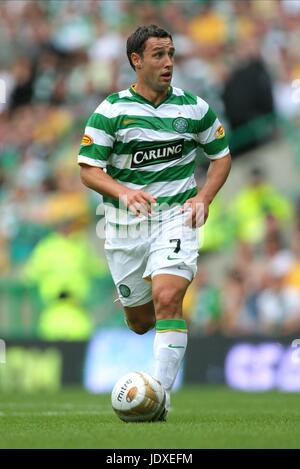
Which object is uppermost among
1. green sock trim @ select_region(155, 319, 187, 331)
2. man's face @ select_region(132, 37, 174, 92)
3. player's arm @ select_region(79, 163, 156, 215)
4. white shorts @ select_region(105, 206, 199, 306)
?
man's face @ select_region(132, 37, 174, 92)

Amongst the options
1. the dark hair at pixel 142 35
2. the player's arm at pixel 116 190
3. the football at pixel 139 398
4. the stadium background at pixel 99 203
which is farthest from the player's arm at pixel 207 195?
the stadium background at pixel 99 203

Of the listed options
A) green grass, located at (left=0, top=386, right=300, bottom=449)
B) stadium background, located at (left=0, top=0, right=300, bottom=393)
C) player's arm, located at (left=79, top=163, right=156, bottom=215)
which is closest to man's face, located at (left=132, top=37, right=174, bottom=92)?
player's arm, located at (left=79, top=163, right=156, bottom=215)

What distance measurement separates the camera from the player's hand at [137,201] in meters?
7.31

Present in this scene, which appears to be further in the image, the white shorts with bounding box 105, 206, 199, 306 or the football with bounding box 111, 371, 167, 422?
the white shorts with bounding box 105, 206, 199, 306

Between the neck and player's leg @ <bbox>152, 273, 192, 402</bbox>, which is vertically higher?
the neck

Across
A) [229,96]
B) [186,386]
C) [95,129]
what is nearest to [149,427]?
[95,129]

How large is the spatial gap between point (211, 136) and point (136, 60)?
748 millimetres

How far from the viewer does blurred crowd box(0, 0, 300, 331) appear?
14867 mm

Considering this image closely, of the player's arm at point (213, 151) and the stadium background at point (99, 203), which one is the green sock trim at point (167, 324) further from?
the stadium background at point (99, 203)

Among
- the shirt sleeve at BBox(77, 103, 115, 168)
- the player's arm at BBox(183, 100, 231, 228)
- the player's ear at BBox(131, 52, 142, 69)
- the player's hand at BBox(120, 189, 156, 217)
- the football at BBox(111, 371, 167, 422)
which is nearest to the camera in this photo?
the football at BBox(111, 371, 167, 422)

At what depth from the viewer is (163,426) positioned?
6797 mm

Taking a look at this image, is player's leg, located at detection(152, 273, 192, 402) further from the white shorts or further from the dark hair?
→ the dark hair

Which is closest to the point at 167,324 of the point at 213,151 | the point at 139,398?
the point at 139,398

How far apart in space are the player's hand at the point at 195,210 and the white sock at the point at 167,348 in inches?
25.8
